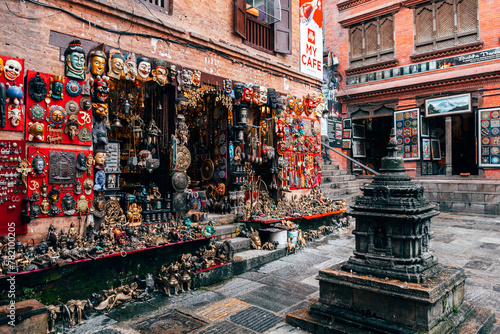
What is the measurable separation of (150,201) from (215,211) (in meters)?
2.56

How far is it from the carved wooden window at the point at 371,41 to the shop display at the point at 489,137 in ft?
18.7

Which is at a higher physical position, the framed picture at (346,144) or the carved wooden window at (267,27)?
the carved wooden window at (267,27)

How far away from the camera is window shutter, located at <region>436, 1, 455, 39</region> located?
16203mm

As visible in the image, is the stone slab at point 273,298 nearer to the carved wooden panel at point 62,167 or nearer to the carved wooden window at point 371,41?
the carved wooden panel at point 62,167

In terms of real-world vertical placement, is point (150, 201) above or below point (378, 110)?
below

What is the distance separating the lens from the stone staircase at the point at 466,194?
14.2 metres

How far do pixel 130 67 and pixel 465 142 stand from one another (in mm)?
20022

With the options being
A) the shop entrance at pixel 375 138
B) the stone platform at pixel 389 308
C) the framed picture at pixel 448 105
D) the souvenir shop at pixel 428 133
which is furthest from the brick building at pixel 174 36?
the shop entrance at pixel 375 138

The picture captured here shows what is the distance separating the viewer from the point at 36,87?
18.5 feet

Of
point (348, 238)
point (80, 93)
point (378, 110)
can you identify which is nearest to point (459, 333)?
point (348, 238)

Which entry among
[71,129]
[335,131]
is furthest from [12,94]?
[335,131]

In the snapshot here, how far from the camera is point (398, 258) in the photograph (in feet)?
15.0

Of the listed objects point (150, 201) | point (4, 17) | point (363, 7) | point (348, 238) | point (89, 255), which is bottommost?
point (348, 238)

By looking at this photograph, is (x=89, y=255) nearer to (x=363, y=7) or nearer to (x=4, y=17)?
(x=4, y=17)
